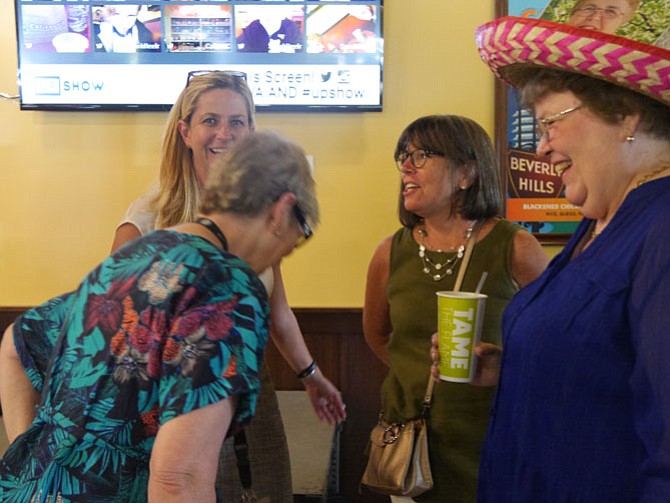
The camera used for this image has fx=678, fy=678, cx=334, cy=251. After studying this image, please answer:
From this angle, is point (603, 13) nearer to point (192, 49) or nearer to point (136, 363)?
point (192, 49)

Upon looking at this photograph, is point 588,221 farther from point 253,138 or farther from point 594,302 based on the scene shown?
point 253,138

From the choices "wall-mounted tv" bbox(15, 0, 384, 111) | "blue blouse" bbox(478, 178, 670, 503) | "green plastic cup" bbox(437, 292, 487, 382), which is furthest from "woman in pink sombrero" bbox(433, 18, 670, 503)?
"wall-mounted tv" bbox(15, 0, 384, 111)

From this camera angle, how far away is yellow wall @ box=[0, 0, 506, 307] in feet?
9.45

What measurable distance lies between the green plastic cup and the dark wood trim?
1395 mm

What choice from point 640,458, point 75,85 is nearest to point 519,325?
point 640,458

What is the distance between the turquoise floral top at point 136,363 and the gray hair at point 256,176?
115mm

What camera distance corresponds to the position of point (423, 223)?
208 centimetres

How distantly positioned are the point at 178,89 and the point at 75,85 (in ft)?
1.39

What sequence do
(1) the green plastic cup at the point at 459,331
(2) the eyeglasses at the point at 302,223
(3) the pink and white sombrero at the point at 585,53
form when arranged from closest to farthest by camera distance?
1. (3) the pink and white sombrero at the point at 585,53
2. (2) the eyeglasses at the point at 302,223
3. (1) the green plastic cup at the point at 459,331

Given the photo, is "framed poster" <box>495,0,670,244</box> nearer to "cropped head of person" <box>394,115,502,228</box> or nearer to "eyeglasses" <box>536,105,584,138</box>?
"cropped head of person" <box>394,115,502,228</box>

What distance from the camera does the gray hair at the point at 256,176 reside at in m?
1.16

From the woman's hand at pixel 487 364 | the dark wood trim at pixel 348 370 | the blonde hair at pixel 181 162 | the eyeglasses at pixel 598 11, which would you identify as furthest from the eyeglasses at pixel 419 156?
the eyeglasses at pixel 598 11

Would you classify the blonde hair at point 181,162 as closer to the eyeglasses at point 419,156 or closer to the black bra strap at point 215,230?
the eyeglasses at point 419,156

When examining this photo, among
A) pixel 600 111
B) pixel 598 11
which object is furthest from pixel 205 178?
pixel 598 11
